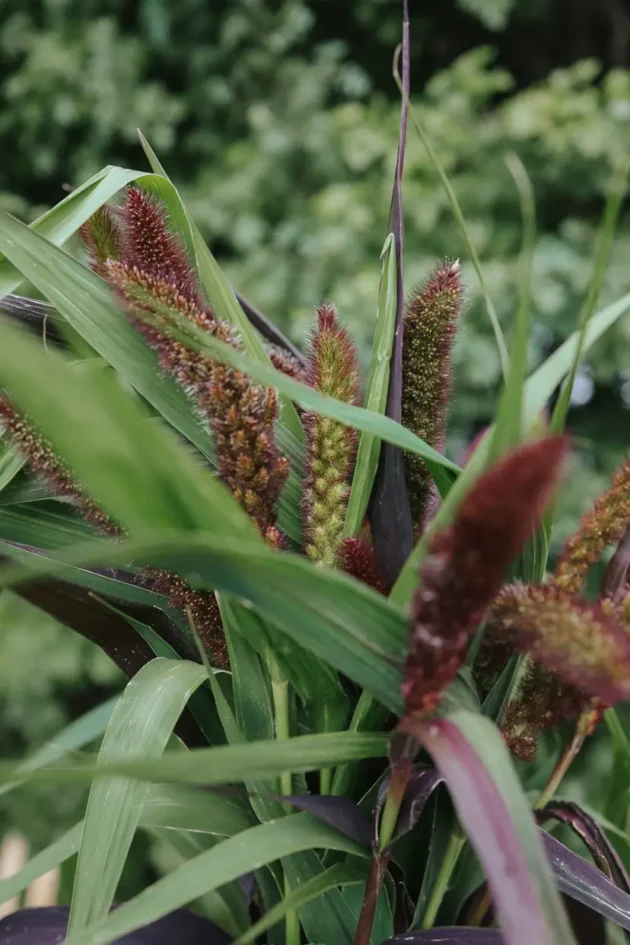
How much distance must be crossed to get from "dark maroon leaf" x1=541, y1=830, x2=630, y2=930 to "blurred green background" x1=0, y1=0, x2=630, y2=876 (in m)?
0.75

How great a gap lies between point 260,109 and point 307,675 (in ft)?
3.46

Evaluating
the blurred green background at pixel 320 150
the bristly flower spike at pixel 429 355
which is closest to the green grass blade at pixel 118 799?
the bristly flower spike at pixel 429 355

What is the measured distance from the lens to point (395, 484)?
0.26 metres

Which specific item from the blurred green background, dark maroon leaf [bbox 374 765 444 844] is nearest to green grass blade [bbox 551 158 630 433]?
dark maroon leaf [bbox 374 765 444 844]

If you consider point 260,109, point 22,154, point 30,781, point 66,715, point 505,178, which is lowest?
point 66,715

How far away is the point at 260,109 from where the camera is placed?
43.6 inches

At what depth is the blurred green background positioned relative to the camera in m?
1.03

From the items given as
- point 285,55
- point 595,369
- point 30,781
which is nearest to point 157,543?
point 30,781

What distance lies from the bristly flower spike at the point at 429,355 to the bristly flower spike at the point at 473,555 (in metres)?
0.12

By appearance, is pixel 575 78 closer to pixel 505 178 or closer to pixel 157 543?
pixel 505 178

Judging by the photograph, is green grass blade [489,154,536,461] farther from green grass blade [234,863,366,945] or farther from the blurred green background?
the blurred green background

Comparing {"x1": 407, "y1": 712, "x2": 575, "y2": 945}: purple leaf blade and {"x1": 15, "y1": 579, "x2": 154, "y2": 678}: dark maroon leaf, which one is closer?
{"x1": 407, "y1": 712, "x2": 575, "y2": 945}: purple leaf blade

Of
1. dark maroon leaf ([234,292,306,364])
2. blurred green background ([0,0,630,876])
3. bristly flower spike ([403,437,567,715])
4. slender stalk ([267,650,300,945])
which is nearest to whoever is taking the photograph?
bristly flower spike ([403,437,567,715])

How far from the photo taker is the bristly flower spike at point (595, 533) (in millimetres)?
214
